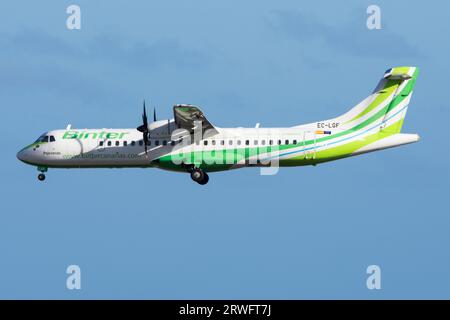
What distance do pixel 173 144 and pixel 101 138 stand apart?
13.0ft

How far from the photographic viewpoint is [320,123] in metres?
51.3

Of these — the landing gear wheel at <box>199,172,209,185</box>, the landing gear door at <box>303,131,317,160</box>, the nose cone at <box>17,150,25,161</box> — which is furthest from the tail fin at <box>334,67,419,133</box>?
the nose cone at <box>17,150,25,161</box>

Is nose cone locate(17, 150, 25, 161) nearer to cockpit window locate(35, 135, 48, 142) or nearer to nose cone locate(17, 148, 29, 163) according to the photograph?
nose cone locate(17, 148, 29, 163)

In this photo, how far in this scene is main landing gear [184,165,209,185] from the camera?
5166cm

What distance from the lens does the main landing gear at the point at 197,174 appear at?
51656 millimetres

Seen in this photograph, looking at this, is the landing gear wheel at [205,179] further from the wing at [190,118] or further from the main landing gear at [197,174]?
the wing at [190,118]

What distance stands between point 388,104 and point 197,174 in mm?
10200

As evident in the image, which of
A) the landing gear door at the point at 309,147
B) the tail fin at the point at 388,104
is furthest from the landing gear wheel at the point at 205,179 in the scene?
the tail fin at the point at 388,104

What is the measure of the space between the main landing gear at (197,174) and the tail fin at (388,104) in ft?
23.7

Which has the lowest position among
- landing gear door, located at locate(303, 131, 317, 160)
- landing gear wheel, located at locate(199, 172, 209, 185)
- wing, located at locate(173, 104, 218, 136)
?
landing gear wheel, located at locate(199, 172, 209, 185)

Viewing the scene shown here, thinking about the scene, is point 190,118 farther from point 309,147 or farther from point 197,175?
point 309,147

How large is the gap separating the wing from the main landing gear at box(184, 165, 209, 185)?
1.84 m

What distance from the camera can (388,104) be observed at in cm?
5112
